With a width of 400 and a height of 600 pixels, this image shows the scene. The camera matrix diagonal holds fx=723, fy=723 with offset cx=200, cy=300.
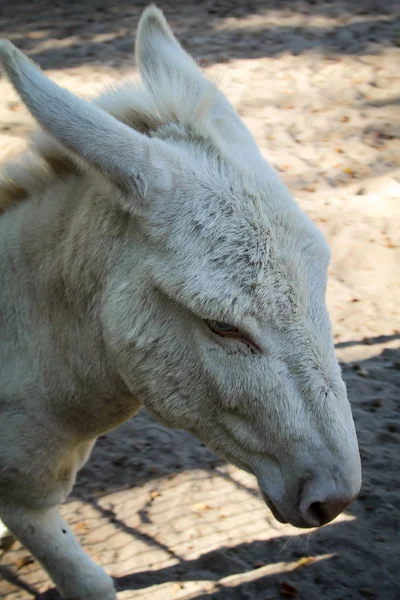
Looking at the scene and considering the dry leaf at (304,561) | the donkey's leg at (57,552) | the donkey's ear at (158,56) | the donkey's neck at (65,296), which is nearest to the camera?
the donkey's neck at (65,296)

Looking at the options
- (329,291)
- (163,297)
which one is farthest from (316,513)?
(329,291)

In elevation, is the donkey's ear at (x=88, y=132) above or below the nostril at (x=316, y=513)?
above

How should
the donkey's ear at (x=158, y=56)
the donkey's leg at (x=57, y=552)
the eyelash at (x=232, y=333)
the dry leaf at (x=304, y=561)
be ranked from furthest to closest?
the dry leaf at (x=304, y=561)
the donkey's leg at (x=57, y=552)
the donkey's ear at (x=158, y=56)
the eyelash at (x=232, y=333)

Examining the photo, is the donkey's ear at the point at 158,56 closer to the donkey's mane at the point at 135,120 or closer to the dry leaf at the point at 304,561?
the donkey's mane at the point at 135,120

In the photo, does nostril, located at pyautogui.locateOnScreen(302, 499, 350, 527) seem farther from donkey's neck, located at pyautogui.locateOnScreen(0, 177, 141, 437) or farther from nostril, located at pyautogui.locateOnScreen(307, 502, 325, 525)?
donkey's neck, located at pyautogui.locateOnScreen(0, 177, 141, 437)

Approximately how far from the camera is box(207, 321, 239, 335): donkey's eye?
2.30 m

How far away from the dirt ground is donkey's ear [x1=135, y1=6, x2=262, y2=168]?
0.79m

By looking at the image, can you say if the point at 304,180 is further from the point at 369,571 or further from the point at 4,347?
the point at 4,347

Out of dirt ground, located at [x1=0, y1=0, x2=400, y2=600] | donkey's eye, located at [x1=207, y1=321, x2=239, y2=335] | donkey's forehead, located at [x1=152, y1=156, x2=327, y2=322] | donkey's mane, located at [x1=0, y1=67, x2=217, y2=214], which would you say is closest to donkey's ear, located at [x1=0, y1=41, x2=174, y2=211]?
donkey's forehead, located at [x1=152, y1=156, x2=327, y2=322]

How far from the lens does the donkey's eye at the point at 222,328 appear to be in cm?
230

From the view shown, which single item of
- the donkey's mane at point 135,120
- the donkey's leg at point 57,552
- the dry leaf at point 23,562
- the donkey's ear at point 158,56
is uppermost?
the donkey's ear at point 158,56

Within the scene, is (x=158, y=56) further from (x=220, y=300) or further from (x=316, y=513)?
(x=316, y=513)

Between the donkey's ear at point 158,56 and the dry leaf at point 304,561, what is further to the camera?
the dry leaf at point 304,561

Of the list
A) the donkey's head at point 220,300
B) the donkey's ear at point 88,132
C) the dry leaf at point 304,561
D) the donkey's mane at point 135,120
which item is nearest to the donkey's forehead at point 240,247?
the donkey's head at point 220,300
